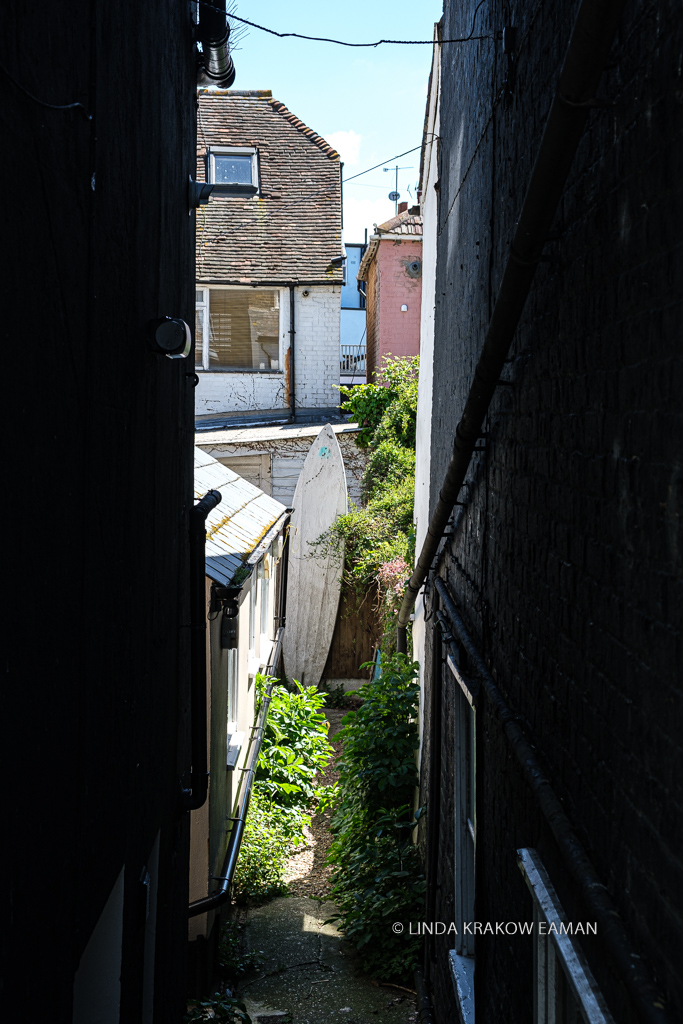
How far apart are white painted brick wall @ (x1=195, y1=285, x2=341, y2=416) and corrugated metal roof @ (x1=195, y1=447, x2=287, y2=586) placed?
5250mm

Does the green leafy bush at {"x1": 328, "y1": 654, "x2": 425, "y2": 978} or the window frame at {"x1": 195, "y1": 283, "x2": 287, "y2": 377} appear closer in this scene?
the green leafy bush at {"x1": 328, "y1": 654, "x2": 425, "y2": 978}

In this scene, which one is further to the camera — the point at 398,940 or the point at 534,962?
the point at 398,940

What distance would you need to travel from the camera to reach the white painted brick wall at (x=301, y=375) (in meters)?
16.6

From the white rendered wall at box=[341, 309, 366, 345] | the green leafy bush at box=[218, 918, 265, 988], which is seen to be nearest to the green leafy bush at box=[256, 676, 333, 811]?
the green leafy bush at box=[218, 918, 265, 988]

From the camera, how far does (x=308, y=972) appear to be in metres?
6.69

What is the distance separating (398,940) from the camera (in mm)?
6715

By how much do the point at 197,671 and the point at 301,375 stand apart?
41.6 ft

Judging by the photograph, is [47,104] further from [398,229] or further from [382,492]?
[398,229]

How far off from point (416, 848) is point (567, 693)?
542 centimetres

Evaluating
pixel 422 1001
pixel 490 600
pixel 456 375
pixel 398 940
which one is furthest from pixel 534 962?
pixel 398 940

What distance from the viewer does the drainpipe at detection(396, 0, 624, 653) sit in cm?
191

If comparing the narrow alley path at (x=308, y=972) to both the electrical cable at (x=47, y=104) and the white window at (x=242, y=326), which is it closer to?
the electrical cable at (x=47, y=104)

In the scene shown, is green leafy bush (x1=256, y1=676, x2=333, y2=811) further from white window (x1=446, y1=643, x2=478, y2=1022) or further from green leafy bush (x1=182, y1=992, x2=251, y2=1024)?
white window (x1=446, y1=643, x2=478, y2=1022)

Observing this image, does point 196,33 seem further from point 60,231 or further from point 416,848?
point 416,848
